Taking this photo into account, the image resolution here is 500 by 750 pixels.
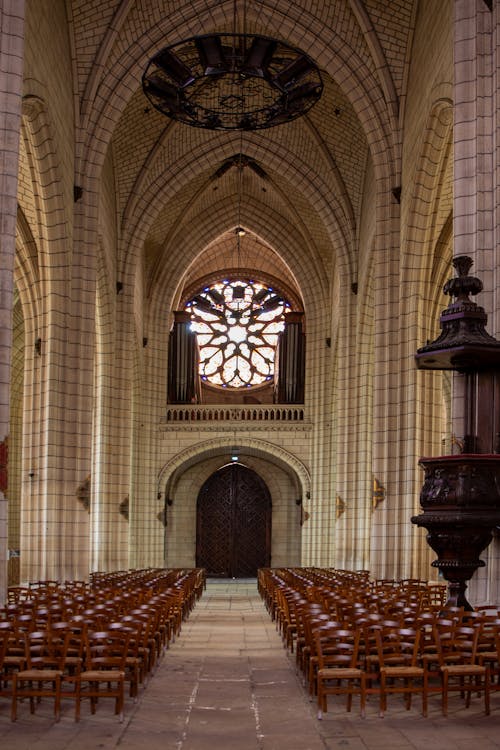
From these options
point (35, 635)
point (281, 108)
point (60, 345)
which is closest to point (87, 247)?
point (60, 345)

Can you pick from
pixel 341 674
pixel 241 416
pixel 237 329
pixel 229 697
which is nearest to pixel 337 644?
pixel 341 674

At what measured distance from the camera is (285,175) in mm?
32562

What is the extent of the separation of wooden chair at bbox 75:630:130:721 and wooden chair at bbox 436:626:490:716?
2.83 m

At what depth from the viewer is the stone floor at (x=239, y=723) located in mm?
8133

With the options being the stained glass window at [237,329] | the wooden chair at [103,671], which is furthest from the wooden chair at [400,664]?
the stained glass window at [237,329]

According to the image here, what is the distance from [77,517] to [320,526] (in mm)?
15050

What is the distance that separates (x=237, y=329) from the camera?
4262cm

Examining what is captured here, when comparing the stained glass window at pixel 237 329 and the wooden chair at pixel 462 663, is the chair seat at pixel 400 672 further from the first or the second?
the stained glass window at pixel 237 329

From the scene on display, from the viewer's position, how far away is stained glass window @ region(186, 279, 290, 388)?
4222cm

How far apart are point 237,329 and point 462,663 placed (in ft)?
108

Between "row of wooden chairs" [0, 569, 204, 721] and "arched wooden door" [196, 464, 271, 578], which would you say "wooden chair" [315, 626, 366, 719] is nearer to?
"row of wooden chairs" [0, 569, 204, 721]

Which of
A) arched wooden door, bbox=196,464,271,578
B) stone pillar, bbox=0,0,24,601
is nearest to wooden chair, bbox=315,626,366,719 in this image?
stone pillar, bbox=0,0,24,601

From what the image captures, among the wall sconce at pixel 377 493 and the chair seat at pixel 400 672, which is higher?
the wall sconce at pixel 377 493

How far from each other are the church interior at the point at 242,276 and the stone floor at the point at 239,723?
A: 3.49 meters
